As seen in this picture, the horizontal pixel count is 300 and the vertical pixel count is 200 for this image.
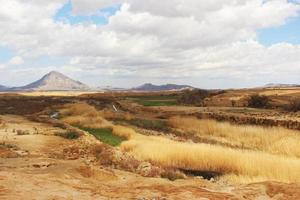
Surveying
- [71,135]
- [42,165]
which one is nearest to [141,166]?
[42,165]

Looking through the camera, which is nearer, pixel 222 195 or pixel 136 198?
pixel 136 198

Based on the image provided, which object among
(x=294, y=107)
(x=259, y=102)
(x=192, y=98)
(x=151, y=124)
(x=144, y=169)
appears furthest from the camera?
(x=192, y=98)

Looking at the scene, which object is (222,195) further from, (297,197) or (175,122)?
(175,122)

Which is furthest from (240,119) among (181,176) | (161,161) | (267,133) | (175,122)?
(181,176)

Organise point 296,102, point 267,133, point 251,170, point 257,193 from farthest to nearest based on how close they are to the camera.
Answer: point 296,102, point 267,133, point 251,170, point 257,193

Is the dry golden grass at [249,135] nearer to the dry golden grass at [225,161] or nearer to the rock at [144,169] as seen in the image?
the dry golden grass at [225,161]

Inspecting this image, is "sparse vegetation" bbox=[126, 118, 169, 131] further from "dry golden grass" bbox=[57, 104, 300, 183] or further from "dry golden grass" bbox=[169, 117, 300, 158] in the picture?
"dry golden grass" bbox=[57, 104, 300, 183]

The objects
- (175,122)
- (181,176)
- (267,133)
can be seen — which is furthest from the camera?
(175,122)

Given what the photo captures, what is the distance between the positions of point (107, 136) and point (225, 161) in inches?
539

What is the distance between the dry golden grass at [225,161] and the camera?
1850cm

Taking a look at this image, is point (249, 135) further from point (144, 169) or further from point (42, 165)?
point (42, 165)

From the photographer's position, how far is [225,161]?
21.0 metres

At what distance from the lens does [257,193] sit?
12.5m

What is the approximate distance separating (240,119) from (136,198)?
4036 centimetres
